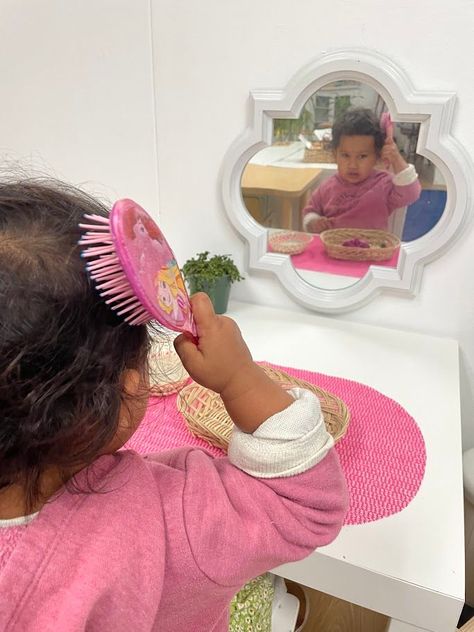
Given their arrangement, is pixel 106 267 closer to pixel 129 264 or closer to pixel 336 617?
pixel 129 264

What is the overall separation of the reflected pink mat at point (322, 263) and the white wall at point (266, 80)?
7 centimetres

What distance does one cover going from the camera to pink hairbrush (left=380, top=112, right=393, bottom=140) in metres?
0.81

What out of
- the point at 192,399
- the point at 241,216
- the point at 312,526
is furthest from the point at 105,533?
the point at 241,216

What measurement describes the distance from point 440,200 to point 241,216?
364 mm

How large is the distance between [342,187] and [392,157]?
98 millimetres

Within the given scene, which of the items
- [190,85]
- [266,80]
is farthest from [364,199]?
[190,85]

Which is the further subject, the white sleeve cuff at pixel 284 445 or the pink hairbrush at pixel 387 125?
the pink hairbrush at pixel 387 125

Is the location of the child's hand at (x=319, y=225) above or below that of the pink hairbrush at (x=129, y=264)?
below

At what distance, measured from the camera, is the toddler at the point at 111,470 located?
0.28 metres

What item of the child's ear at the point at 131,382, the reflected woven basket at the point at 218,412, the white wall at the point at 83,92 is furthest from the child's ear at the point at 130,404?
the white wall at the point at 83,92

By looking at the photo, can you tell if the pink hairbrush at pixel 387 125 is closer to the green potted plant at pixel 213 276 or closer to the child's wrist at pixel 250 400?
the green potted plant at pixel 213 276

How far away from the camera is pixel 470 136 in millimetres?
780

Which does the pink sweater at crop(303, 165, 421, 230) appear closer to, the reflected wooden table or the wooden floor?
the reflected wooden table

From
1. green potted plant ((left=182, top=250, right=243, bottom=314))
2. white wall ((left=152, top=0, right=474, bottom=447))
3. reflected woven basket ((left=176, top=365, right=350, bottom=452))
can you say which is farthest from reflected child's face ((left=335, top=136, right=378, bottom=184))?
reflected woven basket ((left=176, top=365, right=350, bottom=452))
